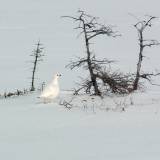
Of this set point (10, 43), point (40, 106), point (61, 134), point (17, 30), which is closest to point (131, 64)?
point (10, 43)


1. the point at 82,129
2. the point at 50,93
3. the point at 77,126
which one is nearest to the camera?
the point at 82,129

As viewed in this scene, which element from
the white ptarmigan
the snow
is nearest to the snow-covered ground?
the snow

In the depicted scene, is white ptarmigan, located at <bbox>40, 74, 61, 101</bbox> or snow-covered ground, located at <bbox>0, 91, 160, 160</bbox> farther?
white ptarmigan, located at <bbox>40, 74, 61, 101</bbox>

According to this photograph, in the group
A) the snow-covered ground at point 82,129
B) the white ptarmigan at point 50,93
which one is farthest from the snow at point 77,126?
the white ptarmigan at point 50,93

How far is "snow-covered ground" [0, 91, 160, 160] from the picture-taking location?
6.32m

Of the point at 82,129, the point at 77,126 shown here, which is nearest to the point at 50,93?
the point at 77,126

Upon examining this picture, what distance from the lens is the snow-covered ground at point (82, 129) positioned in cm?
632

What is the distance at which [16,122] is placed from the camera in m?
8.17

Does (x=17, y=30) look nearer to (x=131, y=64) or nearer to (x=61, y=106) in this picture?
(x=131, y=64)

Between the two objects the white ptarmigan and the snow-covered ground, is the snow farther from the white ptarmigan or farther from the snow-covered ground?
the white ptarmigan

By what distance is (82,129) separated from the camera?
7508mm

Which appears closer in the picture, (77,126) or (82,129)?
(82,129)

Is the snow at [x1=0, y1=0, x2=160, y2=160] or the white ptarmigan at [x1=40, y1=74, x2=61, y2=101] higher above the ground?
the white ptarmigan at [x1=40, y1=74, x2=61, y2=101]

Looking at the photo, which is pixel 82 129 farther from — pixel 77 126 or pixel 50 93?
pixel 50 93
